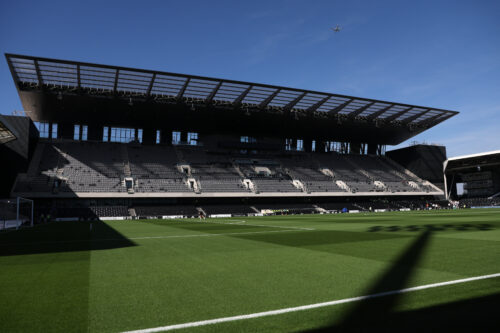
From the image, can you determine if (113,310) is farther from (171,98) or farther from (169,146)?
(169,146)

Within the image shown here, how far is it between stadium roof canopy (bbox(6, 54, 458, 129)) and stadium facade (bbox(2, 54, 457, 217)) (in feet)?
0.62

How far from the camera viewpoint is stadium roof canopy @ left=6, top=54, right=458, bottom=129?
40406 mm

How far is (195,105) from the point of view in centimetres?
5209

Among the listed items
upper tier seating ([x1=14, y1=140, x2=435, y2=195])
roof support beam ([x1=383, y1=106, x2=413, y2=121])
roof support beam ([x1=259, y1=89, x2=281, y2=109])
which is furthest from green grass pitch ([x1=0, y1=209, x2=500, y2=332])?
roof support beam ([x1=383, y1=106, x2=413, y2=121])

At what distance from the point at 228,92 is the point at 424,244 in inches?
1651

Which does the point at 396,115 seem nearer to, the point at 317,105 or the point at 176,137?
the point at 317,105

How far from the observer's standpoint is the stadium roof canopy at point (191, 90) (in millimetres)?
40406

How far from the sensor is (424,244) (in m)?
10.6

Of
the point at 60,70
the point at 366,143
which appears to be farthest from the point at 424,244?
the point at 366,143

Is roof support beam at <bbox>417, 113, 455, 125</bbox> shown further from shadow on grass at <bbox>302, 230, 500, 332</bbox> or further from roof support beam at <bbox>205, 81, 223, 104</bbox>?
shadow on grass at <bbox>302, 230, 500, 332</bbox>

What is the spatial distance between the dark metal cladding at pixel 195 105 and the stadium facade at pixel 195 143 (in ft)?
0.61

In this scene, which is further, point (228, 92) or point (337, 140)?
point (337, 140)

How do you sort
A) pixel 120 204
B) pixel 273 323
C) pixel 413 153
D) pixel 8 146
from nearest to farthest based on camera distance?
pixel 273 323 < pixel 8 146 < pixel 120 204 < pixel 413 153

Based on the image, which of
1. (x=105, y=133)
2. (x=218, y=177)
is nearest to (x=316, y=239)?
(x=218, y=177)
